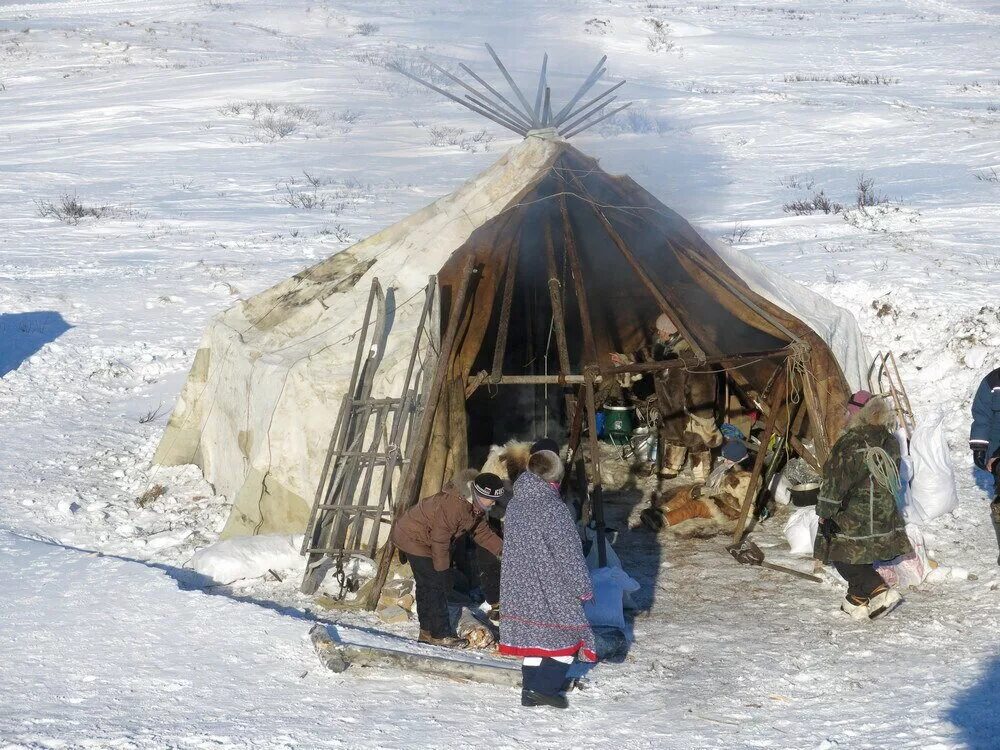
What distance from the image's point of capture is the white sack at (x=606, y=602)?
20.4 ft

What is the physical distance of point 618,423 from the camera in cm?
999

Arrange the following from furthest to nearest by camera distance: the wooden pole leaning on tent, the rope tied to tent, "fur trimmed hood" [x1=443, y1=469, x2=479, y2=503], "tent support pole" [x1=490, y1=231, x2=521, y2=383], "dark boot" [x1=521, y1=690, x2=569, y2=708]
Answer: "tent support pole" [x1=490, y1=231, x2=521, y2=383], the wooden pole leaning on tent, the rope tied to tent, "fur trimmed hood" [x1=443, y1=469, x2=479, y2=503], "dark boot" [x1=521, y1=690, x2=569, y2=708]

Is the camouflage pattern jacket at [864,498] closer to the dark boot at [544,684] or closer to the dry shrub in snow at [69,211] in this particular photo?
the dark boot at [544,684]

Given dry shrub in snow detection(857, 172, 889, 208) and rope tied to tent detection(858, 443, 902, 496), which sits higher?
dry shrub in snow detection(857, 172, 889, 208)

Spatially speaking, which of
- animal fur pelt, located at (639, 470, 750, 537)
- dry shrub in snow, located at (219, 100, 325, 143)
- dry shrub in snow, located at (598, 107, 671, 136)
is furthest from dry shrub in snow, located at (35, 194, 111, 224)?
animal fur pelt, located at (639, 470, 750, 537)

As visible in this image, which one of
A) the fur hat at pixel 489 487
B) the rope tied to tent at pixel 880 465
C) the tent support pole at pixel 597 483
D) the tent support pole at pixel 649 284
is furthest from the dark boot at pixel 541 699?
the tent support pole at pixel 649 284

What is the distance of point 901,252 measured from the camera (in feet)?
41.3

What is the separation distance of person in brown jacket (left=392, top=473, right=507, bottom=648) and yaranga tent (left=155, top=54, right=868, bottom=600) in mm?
1151

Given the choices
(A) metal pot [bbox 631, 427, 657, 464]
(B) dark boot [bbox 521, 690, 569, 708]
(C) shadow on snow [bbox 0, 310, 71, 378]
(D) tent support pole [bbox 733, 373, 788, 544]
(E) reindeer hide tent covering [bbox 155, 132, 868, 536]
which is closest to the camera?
(B) dark boot [bbox 521, 690, 569, 708]

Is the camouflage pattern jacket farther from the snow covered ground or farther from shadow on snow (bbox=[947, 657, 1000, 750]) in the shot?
shadow on snow (bbox=[947, 657, 1000, 750])

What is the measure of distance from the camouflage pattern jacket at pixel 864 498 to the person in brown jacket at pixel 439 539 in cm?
202

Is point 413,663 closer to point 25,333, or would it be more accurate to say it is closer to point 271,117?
point 25,333

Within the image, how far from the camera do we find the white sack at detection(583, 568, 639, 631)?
6.21 metres

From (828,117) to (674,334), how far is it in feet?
47.1
